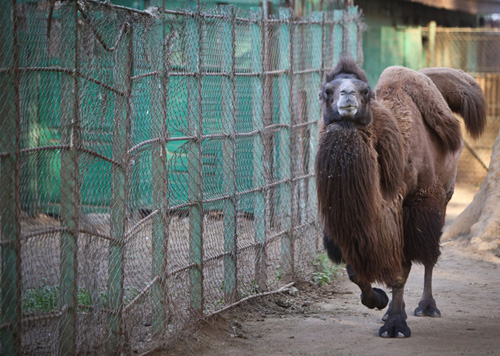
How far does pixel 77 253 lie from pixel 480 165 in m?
13.3

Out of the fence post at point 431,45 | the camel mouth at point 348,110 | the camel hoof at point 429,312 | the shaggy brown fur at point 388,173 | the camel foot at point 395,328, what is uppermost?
the fence post at point 431,45

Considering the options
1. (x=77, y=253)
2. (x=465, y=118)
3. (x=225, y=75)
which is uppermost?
(x=225, y=75)

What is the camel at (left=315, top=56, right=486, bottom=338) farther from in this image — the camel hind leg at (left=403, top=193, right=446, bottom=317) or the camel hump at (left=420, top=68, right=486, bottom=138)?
the camel hump at (left=420, top=68, right=486, bottom=138)

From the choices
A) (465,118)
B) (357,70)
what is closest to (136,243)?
(357,70)

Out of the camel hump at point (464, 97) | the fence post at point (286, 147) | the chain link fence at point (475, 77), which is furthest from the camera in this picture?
the chain link fence at point (475, 77)

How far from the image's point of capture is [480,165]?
1645 centimetres

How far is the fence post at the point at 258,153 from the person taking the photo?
25.2ft

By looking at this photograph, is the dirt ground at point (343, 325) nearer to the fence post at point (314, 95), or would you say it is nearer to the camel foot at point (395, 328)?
the camel foot at point (395, 328)

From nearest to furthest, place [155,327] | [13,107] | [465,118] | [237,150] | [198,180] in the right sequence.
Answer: [13,107] → [155,327] → [198,180] → [237,150] → [465,118]

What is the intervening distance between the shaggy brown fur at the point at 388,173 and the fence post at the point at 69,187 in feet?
6.31

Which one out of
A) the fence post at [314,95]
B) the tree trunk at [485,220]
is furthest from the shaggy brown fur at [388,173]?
the tree trunk at [485,220]

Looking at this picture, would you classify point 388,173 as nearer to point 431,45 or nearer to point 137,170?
point 137,170

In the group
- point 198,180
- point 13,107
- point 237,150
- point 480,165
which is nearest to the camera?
point 13,107

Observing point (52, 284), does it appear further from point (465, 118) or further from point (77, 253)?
point (465, 118)
